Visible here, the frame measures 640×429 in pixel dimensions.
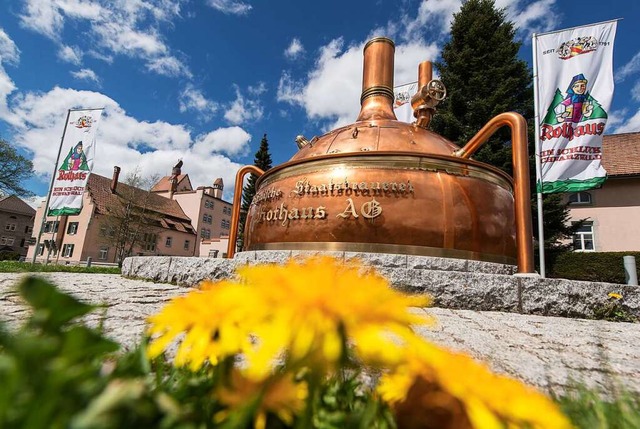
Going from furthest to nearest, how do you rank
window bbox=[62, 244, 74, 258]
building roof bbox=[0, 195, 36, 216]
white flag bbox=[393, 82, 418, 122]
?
building roof bbox=[0, 195, 36, 216]
window bbox=[62, 244, 74, 258]
white flag bbox=[393, 82, 418, 122]

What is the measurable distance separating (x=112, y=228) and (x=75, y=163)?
58.0ft

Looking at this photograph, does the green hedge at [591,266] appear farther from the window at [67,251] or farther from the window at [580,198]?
the window at [67,251]

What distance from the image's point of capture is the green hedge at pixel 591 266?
49.2 feet

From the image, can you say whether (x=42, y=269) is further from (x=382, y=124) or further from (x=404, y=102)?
(x=404, y=102)

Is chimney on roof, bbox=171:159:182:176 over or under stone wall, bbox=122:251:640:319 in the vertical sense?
over

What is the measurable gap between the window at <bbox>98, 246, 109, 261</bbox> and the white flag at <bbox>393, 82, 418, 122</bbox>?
113 feet

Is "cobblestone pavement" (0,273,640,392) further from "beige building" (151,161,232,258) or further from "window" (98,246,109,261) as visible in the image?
"beige building" (151,161,232,258)

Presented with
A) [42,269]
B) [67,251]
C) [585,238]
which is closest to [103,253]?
[67,251]

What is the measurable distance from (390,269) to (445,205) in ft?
4.49

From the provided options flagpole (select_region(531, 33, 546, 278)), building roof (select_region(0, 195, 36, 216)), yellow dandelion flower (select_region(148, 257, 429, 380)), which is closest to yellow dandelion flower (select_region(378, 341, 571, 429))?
yellow dandelion flower (select_region(148, 257, 429, 380))

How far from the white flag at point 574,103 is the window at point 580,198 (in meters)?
14.7

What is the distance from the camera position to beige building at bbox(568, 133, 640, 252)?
19.6 meters

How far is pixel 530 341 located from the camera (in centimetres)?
237

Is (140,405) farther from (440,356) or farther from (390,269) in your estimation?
(390,269)
